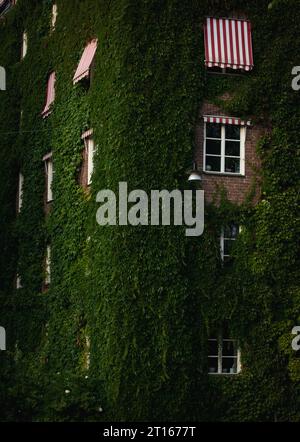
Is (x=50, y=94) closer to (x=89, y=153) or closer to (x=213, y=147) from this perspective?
(x=89, y=153)

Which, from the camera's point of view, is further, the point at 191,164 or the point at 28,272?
the point at 28,272

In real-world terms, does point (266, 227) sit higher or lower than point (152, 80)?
lower

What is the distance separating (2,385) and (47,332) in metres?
7.87

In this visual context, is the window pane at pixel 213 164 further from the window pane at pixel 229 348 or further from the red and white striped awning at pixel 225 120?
the window pane at pixel 229 348

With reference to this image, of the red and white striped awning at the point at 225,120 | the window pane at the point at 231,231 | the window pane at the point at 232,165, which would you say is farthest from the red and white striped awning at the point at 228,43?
the window pane at the point at 231,231

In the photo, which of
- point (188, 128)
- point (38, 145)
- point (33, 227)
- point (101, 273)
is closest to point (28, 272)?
point (33, 227)

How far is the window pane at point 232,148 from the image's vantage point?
36812mm

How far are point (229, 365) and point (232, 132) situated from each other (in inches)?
284

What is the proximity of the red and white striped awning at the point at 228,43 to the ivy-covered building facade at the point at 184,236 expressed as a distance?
5 cm

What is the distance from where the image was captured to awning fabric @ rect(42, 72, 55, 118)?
4278 centimetres

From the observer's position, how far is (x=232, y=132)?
36906 millimetres
